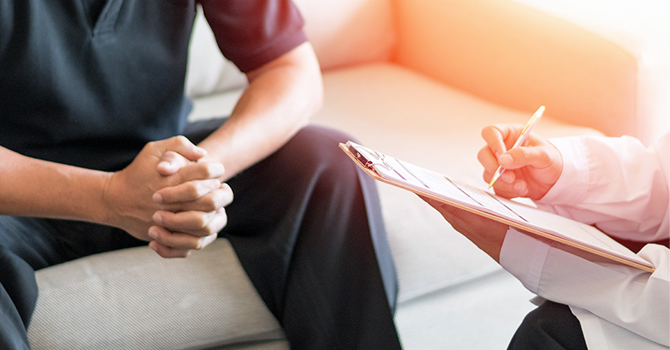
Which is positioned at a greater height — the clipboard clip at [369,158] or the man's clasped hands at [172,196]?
the clipboard clip at [369,158]

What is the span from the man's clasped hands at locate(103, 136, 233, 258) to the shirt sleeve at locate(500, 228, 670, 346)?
1.20 feet

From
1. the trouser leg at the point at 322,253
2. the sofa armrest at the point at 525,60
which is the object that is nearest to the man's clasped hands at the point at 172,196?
the trouser leg at the point at 322,253

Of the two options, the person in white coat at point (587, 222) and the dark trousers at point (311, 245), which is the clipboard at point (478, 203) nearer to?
the person in white coat at point (587, 222)

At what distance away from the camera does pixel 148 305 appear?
73 centimetres

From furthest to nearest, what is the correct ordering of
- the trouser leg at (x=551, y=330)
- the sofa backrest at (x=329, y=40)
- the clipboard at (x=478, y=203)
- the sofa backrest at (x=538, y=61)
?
the sofa backrest at (x=329, y=40) → the sofa backrest at (x=538, y=61) → the trouser leg at (x=551, y=330) → the clipboard at (x=478, y=203)

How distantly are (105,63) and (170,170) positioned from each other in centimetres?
24

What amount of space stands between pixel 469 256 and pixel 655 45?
1.67 ft

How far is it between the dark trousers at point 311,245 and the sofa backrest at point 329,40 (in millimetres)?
564

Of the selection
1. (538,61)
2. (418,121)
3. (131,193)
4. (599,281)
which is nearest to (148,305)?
(131,193)

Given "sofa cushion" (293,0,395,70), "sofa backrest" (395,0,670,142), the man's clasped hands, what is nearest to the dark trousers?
the man's clasped hands

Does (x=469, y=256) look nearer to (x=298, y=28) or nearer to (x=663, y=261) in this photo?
(x=663, y=261)

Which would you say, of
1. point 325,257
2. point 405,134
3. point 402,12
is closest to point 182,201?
point 325,257

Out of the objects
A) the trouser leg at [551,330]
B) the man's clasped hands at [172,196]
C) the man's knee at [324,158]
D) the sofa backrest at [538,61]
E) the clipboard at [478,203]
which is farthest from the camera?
the sofa backrest at [538,61]

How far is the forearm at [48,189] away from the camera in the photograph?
0.70 m
